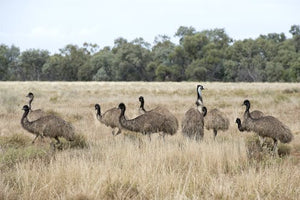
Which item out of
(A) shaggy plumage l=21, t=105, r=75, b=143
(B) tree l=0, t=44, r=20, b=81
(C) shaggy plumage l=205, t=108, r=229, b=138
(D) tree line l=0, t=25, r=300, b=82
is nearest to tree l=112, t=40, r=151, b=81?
(D) tree line l=0, t=25, r=300, b=82

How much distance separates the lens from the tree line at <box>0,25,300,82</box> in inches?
2990

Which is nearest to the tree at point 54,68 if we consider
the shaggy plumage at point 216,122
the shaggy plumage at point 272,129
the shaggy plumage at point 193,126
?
the shaggy plumage at point 216,122

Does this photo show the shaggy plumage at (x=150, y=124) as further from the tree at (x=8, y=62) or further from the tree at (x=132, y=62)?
the tree at (x=8, y=62)

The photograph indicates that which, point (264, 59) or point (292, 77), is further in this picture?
point (264, 59)

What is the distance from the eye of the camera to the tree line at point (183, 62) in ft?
249

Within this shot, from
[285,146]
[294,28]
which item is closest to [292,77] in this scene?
[294,28]

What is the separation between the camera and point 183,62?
282 feet

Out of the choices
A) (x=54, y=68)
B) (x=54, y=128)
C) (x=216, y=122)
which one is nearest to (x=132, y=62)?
(x=54, y=68)

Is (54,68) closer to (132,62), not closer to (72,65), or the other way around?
(72,65)

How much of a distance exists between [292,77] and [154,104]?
168ft

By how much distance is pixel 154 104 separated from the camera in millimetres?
21266

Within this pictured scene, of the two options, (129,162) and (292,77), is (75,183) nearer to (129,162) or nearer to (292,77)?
(129,162)

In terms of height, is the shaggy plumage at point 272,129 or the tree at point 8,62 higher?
the tree at point 8,62

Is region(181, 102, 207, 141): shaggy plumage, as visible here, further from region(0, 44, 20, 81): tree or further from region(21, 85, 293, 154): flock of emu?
region(0, 44, 20, 81): tree
